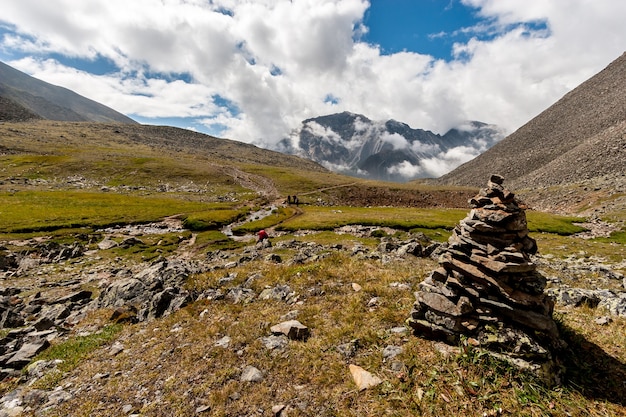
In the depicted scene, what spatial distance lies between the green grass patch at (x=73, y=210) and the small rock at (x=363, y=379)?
174ft

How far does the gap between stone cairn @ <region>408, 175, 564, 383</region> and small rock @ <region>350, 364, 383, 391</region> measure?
8.50 ft

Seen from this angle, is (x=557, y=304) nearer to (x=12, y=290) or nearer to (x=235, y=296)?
(x=235, y=296)

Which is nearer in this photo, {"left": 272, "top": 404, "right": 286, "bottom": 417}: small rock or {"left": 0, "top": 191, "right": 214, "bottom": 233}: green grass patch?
{"left": 272, "top": 404, "right": 286, "bottom": 417}: small rock

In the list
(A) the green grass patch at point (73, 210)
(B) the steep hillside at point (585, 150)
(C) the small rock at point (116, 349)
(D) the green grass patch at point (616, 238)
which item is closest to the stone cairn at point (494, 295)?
(C) the small rock at point (116, 349)

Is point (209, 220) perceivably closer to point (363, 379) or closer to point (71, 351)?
point (71, 351)

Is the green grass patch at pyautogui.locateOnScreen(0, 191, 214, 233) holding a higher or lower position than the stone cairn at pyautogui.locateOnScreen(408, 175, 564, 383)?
lower

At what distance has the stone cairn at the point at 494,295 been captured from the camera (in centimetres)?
887

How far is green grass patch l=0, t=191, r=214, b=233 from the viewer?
4562cm

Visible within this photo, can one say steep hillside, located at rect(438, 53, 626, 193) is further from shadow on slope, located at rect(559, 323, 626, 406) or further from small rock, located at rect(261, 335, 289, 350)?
small rock, located at rect(261, 335, 289, 350)

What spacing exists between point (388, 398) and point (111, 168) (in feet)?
427

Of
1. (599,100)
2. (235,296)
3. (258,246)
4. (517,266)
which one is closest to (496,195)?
(517,266)

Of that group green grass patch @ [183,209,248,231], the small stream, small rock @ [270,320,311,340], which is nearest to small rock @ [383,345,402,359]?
small rock @ [270,320,311,340]

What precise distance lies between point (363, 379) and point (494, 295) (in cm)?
515

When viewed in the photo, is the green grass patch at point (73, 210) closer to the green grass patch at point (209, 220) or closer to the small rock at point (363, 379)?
the green grass patch at point (209, 220)
